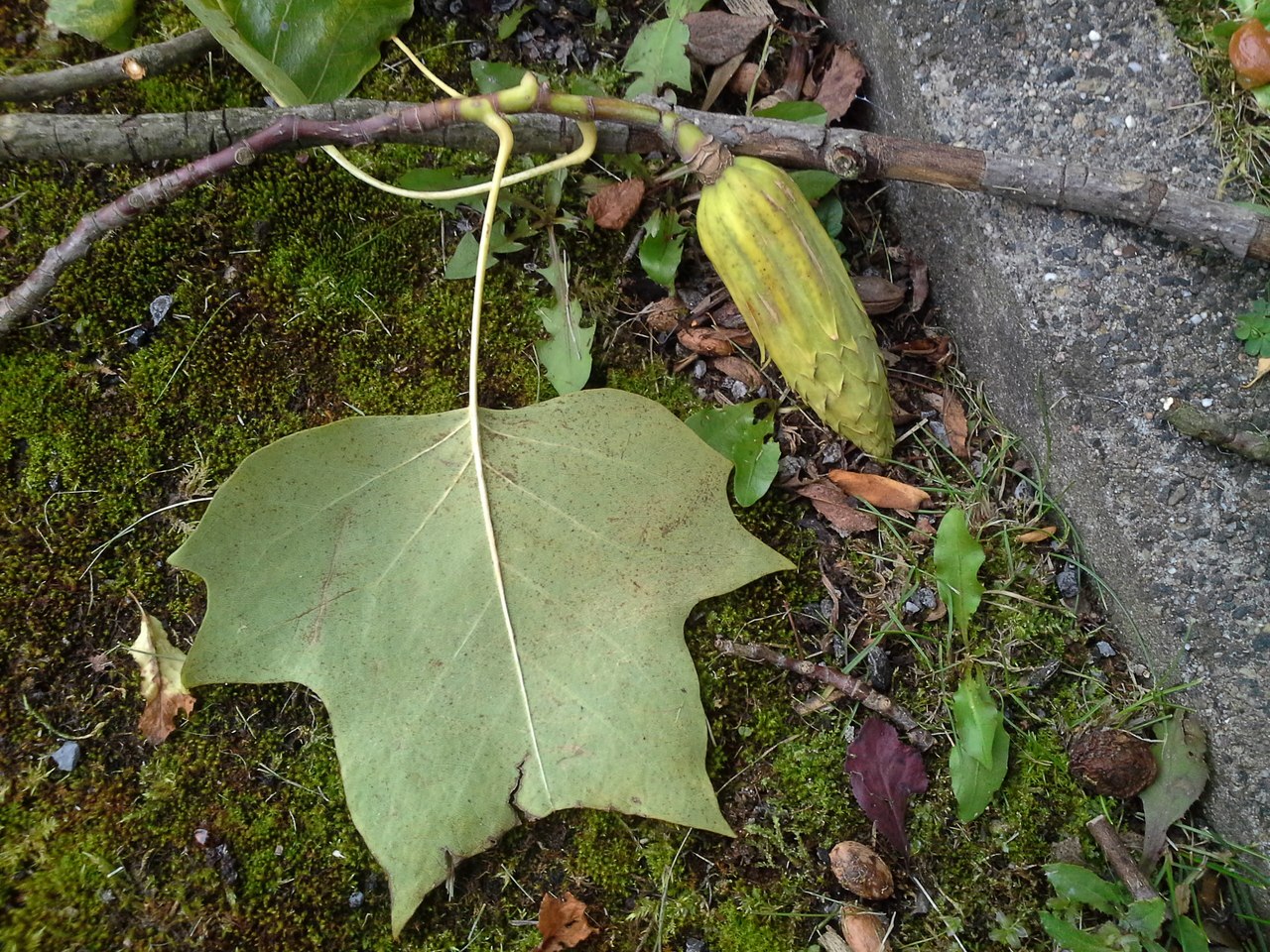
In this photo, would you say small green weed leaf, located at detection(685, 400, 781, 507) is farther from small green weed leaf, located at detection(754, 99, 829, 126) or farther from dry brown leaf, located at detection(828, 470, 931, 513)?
small green weed leaf, located at detection(754, 99, 829, 126)

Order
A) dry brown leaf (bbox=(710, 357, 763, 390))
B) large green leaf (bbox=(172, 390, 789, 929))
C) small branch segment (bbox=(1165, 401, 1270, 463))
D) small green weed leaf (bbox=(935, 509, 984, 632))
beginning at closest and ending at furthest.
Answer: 1. large green leaf (bbox=(172, 390, 789, 929))
2. small branch segment (bbox=(1165, 401, 1270, 463))
3. small green weed leaf (bbox=(935, 509, 984, 632))
4. dry brown leaf (bbox=(710, 357, 763, 390))

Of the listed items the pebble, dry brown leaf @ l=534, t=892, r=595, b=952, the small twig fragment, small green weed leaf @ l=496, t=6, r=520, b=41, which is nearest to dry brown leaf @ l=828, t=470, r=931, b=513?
the small twig fragment

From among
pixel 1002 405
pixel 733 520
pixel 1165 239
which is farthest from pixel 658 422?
pixel 1165 239

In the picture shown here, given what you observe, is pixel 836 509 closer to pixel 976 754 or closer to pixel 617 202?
pixel 976 754

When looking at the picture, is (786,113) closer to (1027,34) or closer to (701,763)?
(1027,34)

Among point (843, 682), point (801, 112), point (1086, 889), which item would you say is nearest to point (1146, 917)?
point (1086, 889)

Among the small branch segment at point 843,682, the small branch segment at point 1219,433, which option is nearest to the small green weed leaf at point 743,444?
the small branch segment at point 843,682

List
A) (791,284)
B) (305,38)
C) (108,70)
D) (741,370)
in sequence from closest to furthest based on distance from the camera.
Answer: (791,284) → (305,38) → (108,70) → (741,370)
